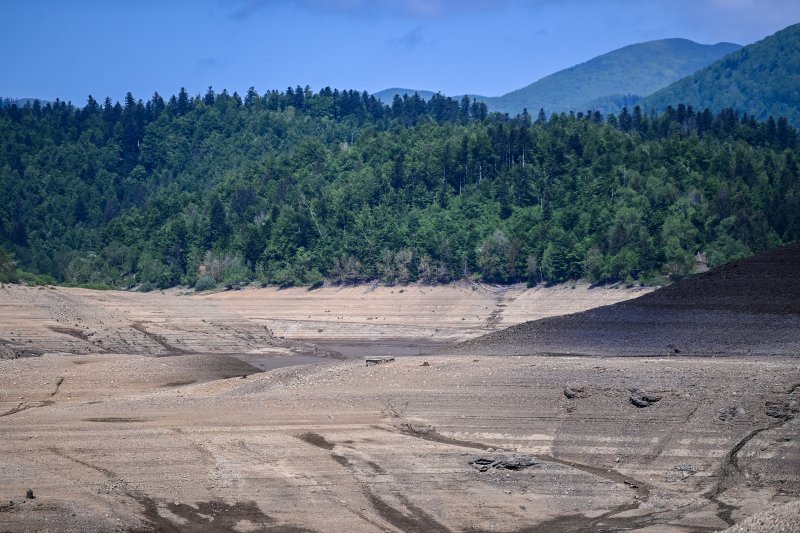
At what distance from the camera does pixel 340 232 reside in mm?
103812

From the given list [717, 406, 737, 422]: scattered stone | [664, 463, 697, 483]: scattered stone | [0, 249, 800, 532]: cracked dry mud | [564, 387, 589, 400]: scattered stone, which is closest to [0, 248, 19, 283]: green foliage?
[0, 249, 800, 532]: cracked dry mud

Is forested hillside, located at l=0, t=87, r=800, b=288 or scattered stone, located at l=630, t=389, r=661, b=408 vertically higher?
forested hillside, located at l=0, t=87, r=800, b=288

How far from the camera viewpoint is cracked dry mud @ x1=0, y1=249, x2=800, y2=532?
2592cm

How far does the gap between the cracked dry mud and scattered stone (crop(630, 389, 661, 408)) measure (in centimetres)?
6

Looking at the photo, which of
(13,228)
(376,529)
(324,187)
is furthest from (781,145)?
(376,529)

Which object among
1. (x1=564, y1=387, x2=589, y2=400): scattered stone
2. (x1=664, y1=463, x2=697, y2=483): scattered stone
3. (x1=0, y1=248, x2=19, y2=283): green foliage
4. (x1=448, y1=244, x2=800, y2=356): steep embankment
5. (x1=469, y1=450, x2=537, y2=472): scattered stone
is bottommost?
(x1=664, y1=463, x2=697, y2=483): scattered stone

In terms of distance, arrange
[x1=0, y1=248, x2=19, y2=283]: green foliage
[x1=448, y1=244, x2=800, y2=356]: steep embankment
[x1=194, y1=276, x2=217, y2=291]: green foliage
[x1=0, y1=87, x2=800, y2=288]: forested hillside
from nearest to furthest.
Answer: [x1=448, y1=244, x2=800, y2=356]: steep embankment, [x1=0, y1=248, x2=19, y2=283]: green foliage, [x1=0, y1=87, x2=800, y2=288]: forested hillside, [x1=194, y1=276, x2=217, y2=291]: green foliage

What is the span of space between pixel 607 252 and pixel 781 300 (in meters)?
39.6

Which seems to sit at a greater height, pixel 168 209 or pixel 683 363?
pixel 168 209

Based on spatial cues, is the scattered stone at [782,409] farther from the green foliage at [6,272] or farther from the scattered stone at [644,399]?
the green foliage at [6,272]

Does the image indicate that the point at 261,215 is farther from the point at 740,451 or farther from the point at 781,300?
the point at 740,451

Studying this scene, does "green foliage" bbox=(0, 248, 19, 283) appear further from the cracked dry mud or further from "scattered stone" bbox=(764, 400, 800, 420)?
"scattered stone" bbox=(764, 400, 800, 420)

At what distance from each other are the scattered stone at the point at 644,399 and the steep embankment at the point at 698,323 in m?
7.61

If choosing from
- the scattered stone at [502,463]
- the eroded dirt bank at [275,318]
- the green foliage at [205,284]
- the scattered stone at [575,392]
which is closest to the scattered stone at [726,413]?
the scattered stone at [575,392]
